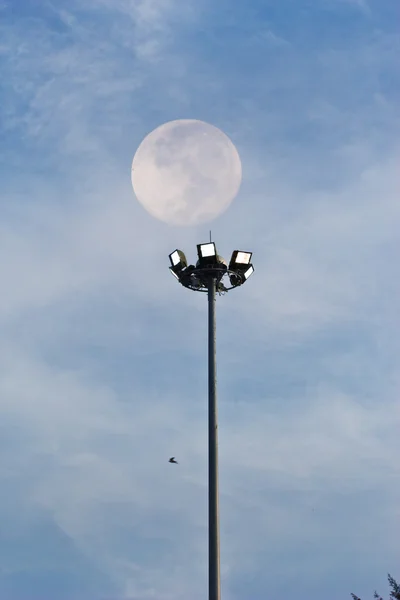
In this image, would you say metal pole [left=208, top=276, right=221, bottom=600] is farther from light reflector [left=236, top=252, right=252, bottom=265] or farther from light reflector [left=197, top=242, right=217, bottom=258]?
light reflector [left=236, top=252, right=252, bottom=265]

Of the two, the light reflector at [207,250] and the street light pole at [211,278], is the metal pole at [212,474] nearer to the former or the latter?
the street light pole at [211,278]

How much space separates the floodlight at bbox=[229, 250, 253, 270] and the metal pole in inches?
86.4

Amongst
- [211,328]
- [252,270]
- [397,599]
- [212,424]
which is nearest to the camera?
[212,424]

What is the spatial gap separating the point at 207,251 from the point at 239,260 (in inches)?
52.0

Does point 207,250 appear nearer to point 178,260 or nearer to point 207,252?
point 207,252

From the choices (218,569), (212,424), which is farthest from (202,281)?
(218,569)

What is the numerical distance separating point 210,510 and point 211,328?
21.0ft

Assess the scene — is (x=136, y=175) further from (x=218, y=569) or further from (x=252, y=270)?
(x=218, y=569)

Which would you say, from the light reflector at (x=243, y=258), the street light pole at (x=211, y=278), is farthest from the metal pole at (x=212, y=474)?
the light reflector at (x=243, y=258)

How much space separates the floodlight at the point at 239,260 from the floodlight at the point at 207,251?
82 centimetres

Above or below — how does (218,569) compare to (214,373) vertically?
below

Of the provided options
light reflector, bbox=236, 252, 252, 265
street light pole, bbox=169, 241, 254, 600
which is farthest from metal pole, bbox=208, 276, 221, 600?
light reflector, bbox=236, 252, 252, 265

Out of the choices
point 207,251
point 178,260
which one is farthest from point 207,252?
point 178,260

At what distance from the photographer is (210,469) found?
71.6ft
